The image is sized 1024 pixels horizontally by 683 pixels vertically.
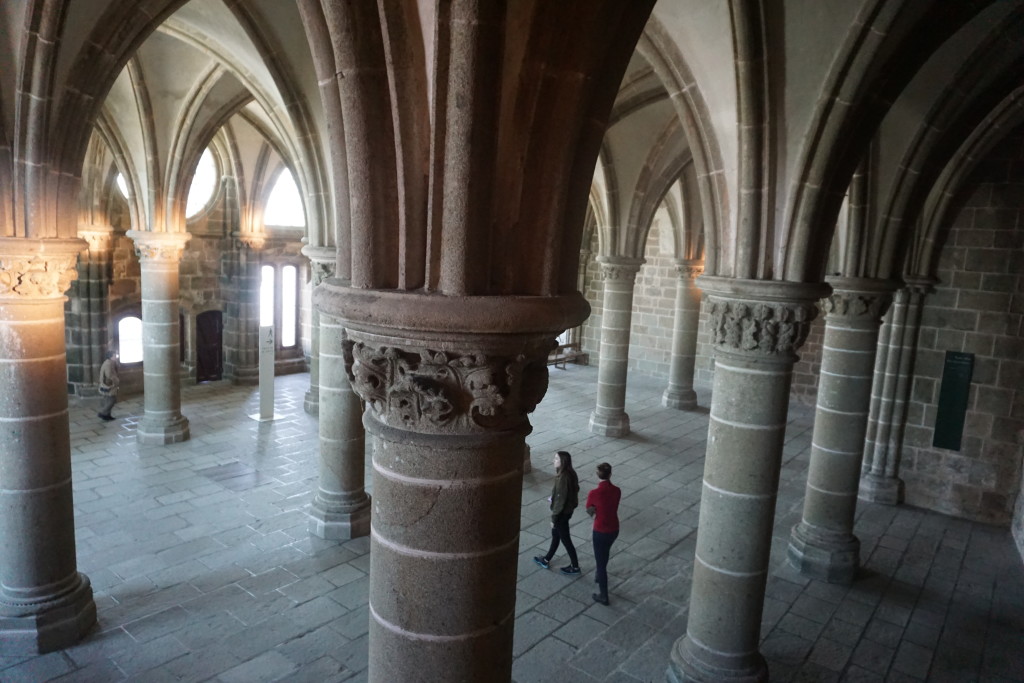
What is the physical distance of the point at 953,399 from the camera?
8.50 metres

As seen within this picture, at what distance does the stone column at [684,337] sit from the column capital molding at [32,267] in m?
A: 11.0

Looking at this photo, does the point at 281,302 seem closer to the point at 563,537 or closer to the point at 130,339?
the point at 130,339

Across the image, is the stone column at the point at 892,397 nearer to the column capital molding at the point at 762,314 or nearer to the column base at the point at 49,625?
the column capital molding at the point at 762,314

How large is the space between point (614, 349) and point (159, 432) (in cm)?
717

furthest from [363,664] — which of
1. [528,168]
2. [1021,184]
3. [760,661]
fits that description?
[1021,184]

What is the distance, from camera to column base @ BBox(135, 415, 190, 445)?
9.75m

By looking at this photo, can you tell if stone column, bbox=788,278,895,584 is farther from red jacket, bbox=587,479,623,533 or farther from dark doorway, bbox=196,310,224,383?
dark doorway, bbox=196,310,224,383

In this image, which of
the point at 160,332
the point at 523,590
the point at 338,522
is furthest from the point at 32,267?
the point at 160,332

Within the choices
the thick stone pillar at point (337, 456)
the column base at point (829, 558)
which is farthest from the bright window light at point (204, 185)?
the column base at point (829, 558)

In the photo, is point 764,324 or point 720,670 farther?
point 720,670

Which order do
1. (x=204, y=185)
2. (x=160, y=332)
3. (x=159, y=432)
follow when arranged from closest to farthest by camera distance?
1. (x=160, y=332)
2. (x=159, y=432)
3. (x=204, y=185)

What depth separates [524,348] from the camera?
7.01 feet

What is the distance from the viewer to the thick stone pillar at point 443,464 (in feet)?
6.85

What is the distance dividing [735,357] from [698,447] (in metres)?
6.94
